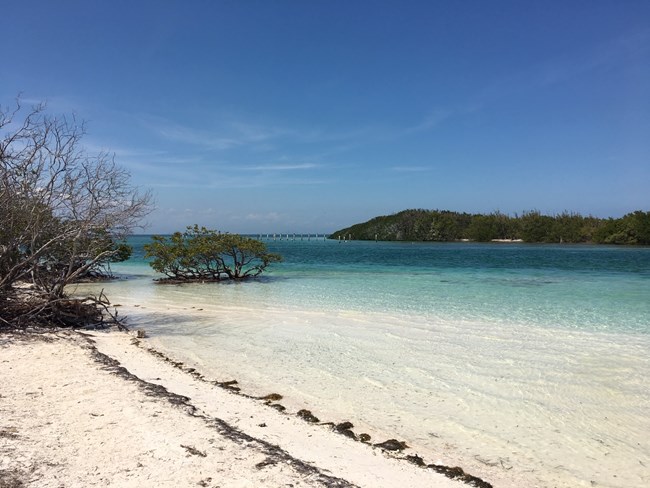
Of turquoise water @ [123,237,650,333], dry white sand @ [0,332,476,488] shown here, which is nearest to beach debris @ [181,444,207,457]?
dry white sand @ [0,332,476,488]

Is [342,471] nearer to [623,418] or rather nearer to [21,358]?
[623,418]

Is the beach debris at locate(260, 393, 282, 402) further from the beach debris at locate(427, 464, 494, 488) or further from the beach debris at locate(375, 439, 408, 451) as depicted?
the beach debris at locate(427, 464, 494, 488)

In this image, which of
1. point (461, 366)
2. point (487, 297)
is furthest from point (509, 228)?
point (461, 366)

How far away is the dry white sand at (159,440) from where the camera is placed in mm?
3236

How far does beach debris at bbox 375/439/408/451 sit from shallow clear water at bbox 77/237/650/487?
0.66ft

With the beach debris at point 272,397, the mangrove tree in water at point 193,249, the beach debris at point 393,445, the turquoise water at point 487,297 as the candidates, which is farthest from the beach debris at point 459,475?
the mangrove tree in water at point 193,249

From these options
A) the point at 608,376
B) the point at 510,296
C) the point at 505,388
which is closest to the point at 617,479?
the point at 505,388

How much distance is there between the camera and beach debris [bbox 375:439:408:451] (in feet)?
13.5

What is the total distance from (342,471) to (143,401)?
235 cm

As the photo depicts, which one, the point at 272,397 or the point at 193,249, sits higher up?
the point at 193,249

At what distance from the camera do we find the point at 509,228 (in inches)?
4016

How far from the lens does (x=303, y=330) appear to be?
9719mm

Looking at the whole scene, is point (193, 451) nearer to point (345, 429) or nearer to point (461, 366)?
point (345, 429)

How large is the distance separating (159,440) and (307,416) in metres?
1.57
